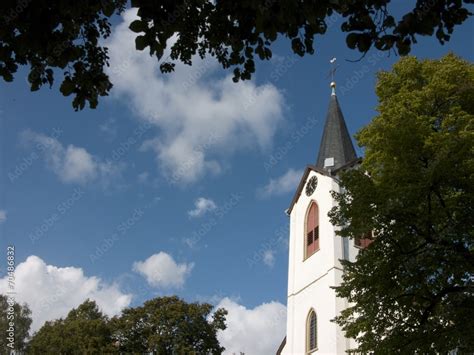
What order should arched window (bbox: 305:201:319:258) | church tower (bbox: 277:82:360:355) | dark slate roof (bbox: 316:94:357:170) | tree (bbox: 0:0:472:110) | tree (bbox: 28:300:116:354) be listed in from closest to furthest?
tree (bbox: 0:0:472:110), church tower (bbox: 277:82:360:355), arched window (bbox: 305:201:319:258), dark slate roof (bbox: 316:94:357:170), tree (bbox: 28:300:116:354)

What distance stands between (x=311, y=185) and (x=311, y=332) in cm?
872

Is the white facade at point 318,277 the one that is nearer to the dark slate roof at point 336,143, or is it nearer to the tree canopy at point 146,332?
the dark slate roof at point 336,143

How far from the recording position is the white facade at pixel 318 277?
81.4ft

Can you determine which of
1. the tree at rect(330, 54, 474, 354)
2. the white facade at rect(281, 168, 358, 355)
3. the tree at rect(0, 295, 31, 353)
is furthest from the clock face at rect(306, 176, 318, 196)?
the tree at rect(0, 295, 31, 353)

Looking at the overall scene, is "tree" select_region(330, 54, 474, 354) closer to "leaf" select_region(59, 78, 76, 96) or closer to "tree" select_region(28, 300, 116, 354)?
"leaf" select_region(59, 78, 76, 96)

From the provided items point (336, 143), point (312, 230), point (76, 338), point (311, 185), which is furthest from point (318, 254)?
point (76, 338)

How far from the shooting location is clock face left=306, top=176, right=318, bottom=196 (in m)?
30.8

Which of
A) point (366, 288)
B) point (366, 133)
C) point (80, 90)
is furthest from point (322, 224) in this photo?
point (80, 90)

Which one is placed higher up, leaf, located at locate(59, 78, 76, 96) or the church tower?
the church tower

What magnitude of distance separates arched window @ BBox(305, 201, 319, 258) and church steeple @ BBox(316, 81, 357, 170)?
8.78 feet

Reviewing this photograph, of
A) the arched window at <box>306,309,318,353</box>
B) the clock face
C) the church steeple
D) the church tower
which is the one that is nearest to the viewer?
the church tower

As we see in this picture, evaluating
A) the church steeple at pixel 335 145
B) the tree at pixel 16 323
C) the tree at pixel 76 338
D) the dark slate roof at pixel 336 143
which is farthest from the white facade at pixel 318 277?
the tree at pixel 16 323

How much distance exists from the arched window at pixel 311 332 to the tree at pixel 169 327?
13.2 metres

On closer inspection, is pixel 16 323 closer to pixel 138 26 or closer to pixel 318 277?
pixel 318 277
